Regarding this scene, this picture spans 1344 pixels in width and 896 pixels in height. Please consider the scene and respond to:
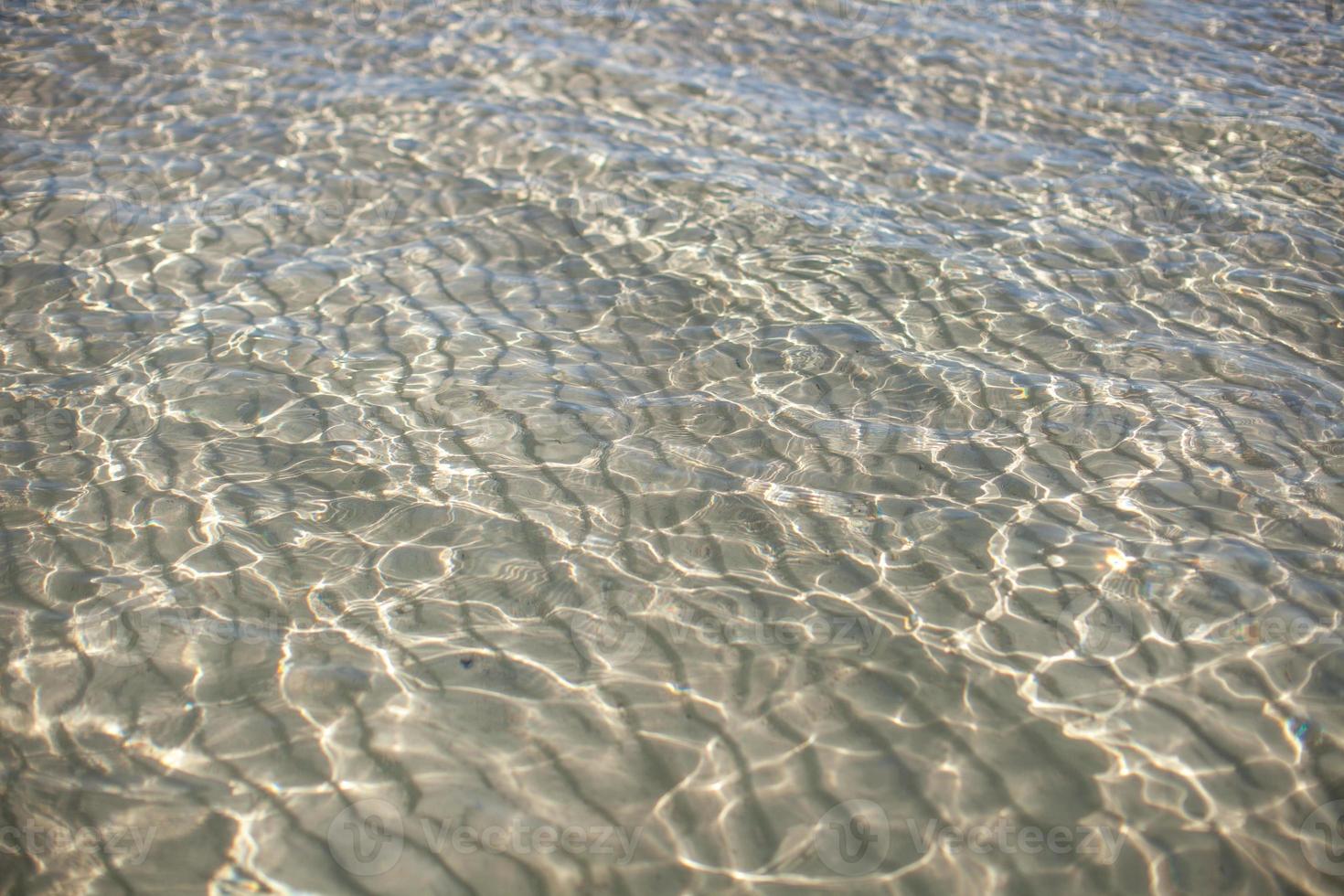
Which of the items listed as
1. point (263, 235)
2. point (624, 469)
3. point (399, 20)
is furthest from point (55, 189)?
point (624, 469)

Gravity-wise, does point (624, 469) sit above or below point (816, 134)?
below

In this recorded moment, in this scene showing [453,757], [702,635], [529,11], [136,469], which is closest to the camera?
[453,757]

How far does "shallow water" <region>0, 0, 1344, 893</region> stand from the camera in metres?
3.08

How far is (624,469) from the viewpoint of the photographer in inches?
176

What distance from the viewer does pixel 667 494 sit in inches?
170

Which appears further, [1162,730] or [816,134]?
[816,134]

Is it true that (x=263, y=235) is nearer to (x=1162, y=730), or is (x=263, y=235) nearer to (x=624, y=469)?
(x=624, y=469)

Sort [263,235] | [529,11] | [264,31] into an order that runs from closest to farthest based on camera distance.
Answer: [263,235], [264,31], [529,11]

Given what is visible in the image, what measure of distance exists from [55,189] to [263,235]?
1767 mm

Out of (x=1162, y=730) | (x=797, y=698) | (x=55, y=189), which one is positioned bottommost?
(x=55, y=189)

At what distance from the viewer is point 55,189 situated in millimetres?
6816

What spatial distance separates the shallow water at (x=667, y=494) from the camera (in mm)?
3076

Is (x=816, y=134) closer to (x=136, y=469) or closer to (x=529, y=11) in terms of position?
(x=529, y=11)

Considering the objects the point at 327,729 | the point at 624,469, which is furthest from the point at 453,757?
the point at 624,469
